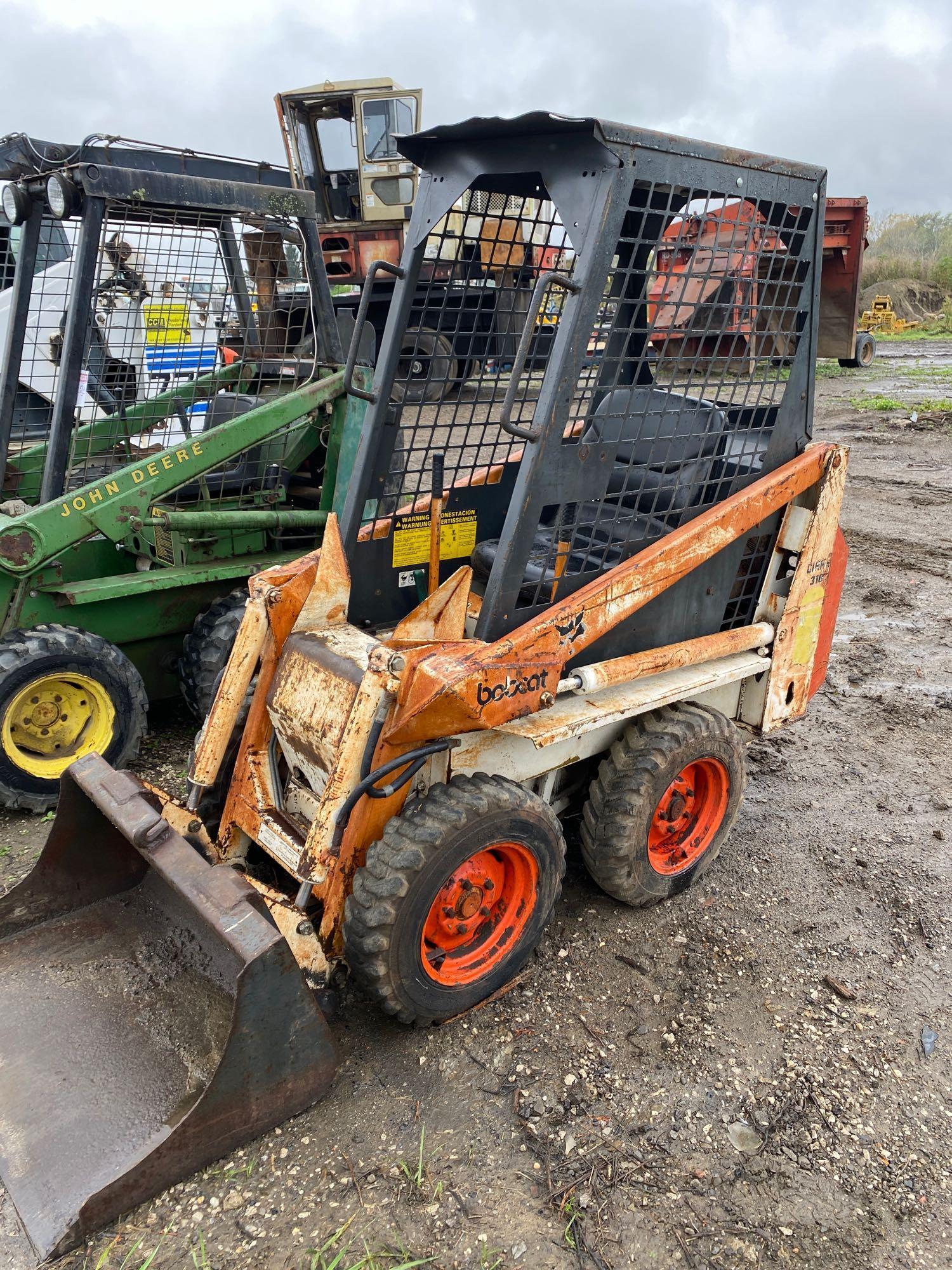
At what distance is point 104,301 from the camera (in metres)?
4.44

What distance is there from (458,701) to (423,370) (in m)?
1.37

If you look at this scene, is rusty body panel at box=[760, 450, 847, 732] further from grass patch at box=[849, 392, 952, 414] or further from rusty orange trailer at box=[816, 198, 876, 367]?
grass patch at box=[849, 392, 952, 414]

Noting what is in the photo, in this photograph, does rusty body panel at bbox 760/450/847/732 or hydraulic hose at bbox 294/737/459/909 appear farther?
rusty body panel at bbox 760/450/847/732

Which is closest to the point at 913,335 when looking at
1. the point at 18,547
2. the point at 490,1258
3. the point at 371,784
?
the point at 18,547

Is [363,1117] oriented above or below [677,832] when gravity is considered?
below

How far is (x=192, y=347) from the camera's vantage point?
469cm

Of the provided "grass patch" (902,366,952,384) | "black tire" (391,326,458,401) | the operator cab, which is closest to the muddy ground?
"black tire" (391,326,458,401)

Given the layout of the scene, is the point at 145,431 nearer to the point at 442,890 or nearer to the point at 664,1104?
the point at 442,890

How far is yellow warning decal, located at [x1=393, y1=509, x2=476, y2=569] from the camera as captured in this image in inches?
128

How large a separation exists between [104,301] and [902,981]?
14.5 ft

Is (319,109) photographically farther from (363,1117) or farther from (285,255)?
(363,1117)

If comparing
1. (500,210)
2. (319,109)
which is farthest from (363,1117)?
(319,109)

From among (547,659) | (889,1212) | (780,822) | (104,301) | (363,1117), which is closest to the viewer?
(889,1212)

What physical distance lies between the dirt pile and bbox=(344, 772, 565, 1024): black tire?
113 ft
